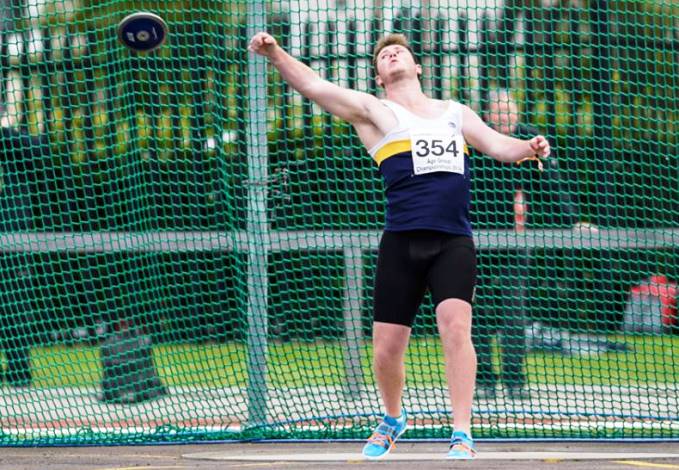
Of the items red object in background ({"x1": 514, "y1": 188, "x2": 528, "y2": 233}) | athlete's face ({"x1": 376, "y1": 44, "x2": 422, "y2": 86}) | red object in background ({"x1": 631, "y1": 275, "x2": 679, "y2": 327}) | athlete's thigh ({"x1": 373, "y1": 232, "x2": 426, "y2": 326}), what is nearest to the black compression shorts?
athlete's thigh ({"x1": 373, "y1": 232, "x2": 426, "y2": 326})

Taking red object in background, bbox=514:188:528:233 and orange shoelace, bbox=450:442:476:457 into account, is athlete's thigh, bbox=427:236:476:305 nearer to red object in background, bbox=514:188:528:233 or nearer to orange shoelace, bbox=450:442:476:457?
orange shoelace, bbox=450:442:476:457

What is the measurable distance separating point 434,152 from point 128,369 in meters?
3.58

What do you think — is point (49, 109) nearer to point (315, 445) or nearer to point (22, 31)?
point (22, 31)

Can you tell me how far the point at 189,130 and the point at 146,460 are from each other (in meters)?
2.52

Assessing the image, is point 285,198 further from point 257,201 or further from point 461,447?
point 461,447

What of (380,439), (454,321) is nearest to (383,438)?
(380,439)

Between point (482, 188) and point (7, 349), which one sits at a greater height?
point (482, 188)

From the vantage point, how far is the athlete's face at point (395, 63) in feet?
18.2

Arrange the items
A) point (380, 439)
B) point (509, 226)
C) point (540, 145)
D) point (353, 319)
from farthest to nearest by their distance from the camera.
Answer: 1. point (509, 226)
2. point (353, 319)
3. point (380, 439)
4. point (540, 145)

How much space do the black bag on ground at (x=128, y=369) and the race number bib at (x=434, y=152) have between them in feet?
10.3

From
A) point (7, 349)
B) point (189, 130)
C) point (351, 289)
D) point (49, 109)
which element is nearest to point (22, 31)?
point (49, 109)

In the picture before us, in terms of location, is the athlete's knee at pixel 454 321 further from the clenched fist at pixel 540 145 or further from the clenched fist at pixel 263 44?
the clenched fist at pixel 263 44

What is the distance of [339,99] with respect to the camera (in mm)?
5477

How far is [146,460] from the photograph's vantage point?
648 cm
